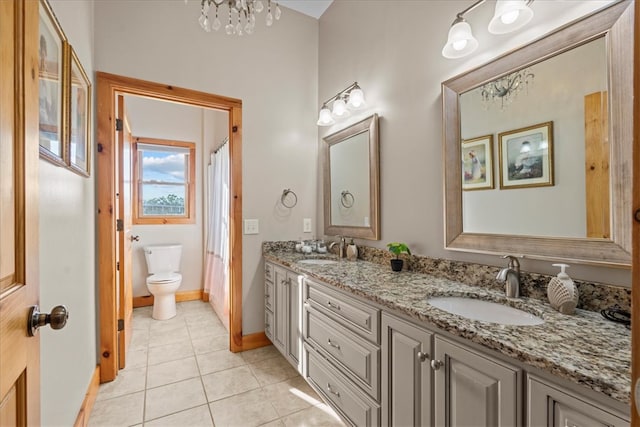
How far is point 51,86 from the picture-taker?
3.57 ft

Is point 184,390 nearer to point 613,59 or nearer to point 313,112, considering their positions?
point 313,112

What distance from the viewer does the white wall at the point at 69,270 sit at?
1.09 metres

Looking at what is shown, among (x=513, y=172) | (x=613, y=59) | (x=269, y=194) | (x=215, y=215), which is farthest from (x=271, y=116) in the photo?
(x=613, y=59)

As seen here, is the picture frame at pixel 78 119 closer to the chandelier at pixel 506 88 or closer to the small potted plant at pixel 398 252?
the small potted plant at pixel 398 252

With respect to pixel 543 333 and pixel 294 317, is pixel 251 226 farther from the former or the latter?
pixel 543 333

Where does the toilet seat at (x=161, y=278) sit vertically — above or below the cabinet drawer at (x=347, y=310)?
below

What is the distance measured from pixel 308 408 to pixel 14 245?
173 centimetres

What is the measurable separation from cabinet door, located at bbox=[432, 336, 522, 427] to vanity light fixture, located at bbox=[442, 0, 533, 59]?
1303 millimetres

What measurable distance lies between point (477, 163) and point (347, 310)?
3.21ft

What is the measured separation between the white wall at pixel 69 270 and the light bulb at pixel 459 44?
1768mm

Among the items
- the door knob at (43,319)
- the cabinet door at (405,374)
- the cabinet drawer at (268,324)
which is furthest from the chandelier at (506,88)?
the cabinet drawer at (268,324)

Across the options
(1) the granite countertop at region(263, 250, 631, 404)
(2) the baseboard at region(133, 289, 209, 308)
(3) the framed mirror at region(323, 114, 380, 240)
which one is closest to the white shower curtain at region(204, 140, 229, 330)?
(2) the baseboard at region(133, 289, 209, 308)

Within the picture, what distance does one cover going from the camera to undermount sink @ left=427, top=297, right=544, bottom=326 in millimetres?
1097

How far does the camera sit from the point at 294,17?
2.78m
